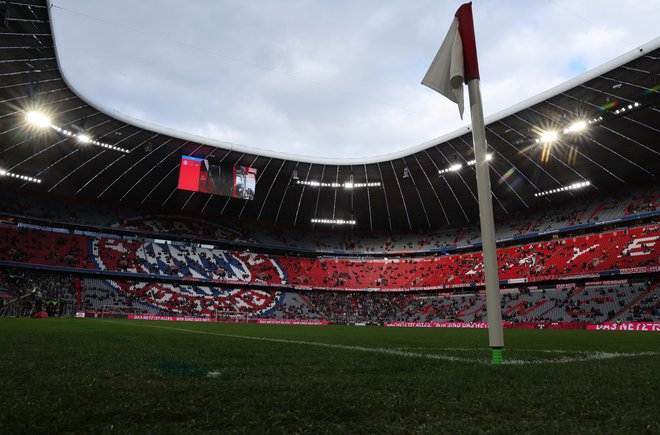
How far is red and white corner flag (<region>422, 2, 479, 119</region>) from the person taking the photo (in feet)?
17.6

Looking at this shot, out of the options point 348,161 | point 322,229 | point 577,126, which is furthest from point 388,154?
point 322,229

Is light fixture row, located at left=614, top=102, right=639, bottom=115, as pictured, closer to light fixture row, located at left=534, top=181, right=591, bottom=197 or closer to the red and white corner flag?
light fixture row, located at left=534, top=181, right=591, bottom=197

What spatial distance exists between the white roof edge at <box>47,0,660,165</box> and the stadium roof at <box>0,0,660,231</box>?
10cm

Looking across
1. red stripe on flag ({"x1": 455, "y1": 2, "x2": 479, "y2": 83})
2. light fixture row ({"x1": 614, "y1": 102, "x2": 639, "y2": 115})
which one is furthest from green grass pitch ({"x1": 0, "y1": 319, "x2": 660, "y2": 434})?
light fixture row ({"x1": 614, "y1": 102, "x2": 639, "y2": 115})

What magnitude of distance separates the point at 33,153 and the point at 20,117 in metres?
7.05

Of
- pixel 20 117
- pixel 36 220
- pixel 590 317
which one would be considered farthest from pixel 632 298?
pixel 36 220

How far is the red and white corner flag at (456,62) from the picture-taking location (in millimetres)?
5359

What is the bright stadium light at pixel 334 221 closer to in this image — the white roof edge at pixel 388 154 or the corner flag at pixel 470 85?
the white roof edge at pixel 388 154

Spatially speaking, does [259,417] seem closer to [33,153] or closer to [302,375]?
[302,375]

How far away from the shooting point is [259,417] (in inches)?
88.6

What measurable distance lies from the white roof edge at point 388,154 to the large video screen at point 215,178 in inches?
76.1

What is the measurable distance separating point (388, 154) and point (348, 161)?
433 centimetres

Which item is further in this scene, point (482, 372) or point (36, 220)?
point (36, 220)

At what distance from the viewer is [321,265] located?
59.1 metres
